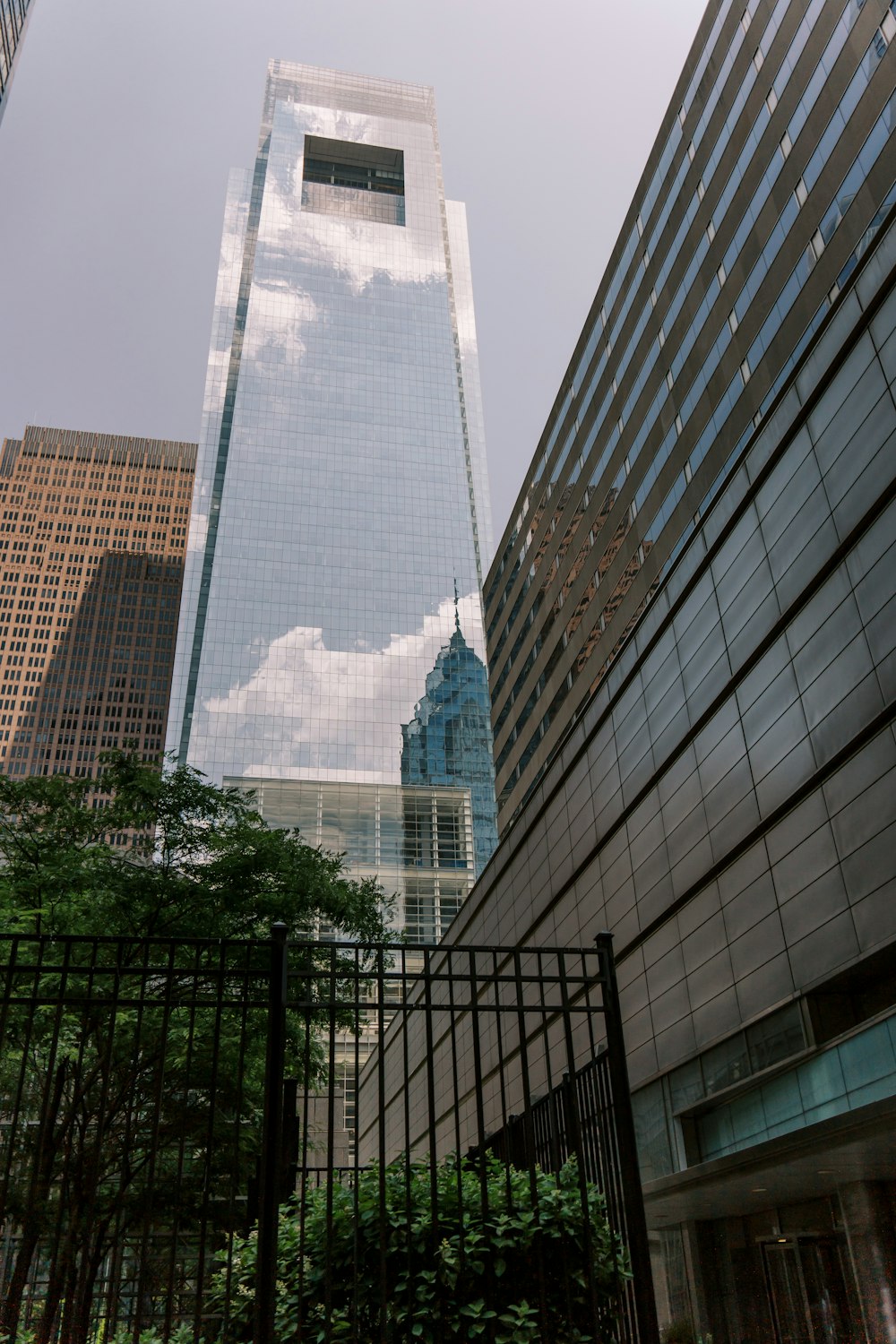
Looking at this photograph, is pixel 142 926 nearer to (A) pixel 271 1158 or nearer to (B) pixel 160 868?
(B) pixel 160 868

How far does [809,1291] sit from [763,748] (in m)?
10.4

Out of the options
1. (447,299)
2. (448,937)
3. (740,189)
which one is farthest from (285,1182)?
(447,299)

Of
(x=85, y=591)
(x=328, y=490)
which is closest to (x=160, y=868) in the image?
(x=328, y=490)

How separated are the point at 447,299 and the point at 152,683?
234 feet

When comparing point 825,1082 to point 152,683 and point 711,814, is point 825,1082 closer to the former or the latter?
point 711,814

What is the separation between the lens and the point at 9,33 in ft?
159

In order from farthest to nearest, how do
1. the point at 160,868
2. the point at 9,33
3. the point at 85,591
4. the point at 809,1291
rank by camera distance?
the point at 85,591, the point at 9,33, the point at 160,868, the point at 809,1291

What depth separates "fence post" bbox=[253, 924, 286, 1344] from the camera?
6609mm

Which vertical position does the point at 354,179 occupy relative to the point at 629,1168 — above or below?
above

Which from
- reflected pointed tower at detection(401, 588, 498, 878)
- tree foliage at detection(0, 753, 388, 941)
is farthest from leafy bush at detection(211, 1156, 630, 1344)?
reflected pointed tower at detection(401, 588, 498, 878)

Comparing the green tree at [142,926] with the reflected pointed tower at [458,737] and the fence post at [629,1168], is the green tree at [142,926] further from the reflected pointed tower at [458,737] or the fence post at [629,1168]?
the reflected pointed tower at [458,737]

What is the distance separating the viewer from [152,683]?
155625 millimetres

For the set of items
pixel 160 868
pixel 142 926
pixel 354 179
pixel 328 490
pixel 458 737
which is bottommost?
pixel 142 926

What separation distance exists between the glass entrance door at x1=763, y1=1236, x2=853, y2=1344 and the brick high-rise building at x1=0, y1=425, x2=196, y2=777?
128 meters
